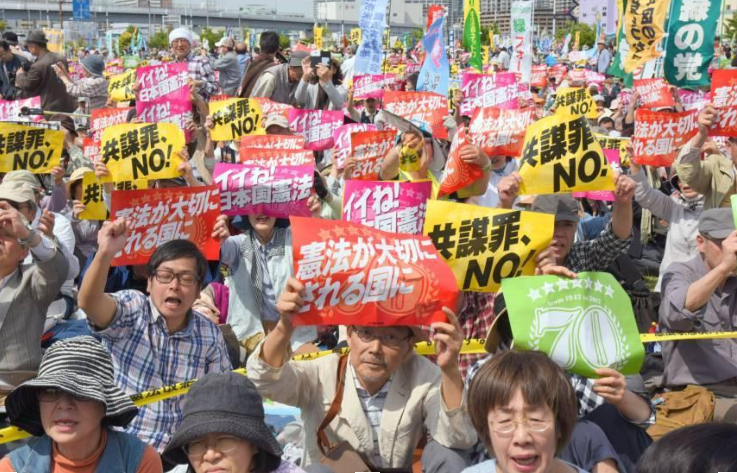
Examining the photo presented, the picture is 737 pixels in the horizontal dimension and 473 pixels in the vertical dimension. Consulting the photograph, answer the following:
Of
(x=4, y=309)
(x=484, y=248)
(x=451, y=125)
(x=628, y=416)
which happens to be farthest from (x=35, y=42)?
(x=628, y=416)

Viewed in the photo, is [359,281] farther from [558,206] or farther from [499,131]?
[499,131]

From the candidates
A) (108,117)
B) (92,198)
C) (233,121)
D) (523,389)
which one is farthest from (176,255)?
(108,117)

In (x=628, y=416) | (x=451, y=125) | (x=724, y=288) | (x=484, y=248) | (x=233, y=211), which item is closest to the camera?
(x=628, y=416)

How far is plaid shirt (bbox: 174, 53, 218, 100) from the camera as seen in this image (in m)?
12.1

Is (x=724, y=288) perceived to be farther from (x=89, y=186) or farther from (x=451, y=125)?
(x=451, y=125)

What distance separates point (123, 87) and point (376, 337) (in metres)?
10.5

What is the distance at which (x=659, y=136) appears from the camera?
8.79m

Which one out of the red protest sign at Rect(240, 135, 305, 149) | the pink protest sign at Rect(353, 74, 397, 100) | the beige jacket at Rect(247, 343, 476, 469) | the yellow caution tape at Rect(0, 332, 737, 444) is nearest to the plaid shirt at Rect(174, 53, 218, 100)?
the pink protest sign at Rect(353, 74, 397, 100)

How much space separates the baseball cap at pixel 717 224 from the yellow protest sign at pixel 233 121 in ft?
18.1

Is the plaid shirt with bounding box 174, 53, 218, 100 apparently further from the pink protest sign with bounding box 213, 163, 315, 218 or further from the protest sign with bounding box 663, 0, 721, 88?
the pink protest sign with bounding box 213, 163, 315, 218

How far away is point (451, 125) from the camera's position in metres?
10.4

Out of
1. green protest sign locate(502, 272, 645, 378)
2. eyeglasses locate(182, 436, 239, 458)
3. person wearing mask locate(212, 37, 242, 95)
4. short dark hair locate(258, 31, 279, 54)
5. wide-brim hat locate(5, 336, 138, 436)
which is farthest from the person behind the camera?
person wearing mask locate(212, 37, 242, 95)

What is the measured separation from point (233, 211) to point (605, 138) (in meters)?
6.36

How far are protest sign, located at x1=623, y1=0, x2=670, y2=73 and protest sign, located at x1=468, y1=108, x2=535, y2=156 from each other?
14.4 feet
